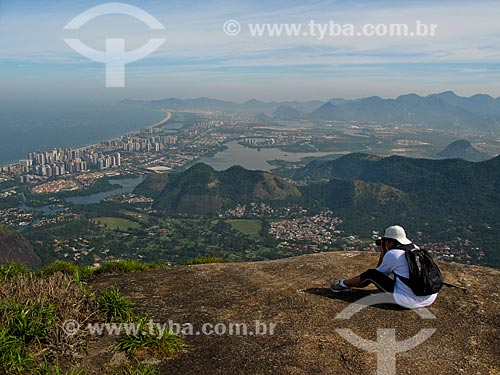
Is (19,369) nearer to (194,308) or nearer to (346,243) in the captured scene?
(194,308)

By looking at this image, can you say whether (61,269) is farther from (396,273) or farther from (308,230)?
(308,230)

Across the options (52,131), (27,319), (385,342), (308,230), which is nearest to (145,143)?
(52,131)

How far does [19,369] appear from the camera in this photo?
3150mm

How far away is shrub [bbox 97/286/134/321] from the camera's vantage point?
14.0 ft

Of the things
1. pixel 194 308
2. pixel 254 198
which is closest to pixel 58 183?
pixel 254 198

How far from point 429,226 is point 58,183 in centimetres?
6217

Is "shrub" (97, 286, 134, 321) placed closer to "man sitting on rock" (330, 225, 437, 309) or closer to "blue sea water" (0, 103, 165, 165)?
"man sitting on rock" (330, 225, 437, 309)

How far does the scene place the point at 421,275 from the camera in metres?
4.52

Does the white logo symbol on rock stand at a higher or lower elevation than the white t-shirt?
lower

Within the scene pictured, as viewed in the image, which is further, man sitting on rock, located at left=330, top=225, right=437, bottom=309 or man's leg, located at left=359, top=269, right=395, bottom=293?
man's leg, located at left=359, top=269, right=395, bottom=293

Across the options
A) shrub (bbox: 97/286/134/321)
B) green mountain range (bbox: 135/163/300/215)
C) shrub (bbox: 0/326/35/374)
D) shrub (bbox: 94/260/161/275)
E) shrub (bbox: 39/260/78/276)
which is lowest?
Answer: green mountain range (bbox: 135/163/300/215)

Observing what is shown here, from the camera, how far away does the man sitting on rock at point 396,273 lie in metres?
4.61

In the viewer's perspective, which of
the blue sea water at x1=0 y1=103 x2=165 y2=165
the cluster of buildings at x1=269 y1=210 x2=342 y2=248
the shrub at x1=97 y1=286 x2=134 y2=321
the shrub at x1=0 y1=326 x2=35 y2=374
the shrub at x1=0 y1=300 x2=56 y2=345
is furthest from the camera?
the blue sea water at x1=0 y1=103 x2=165 y2=165

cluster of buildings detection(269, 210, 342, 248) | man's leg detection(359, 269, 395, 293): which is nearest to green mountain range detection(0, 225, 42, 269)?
cluster of buildings detection(269, 210, 342, 248)
